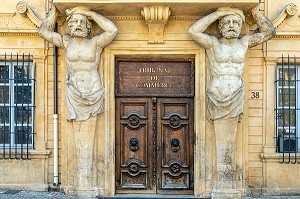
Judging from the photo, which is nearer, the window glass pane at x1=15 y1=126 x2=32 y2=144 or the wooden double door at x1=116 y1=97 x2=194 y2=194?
the wooden double door at x1=116 y1=97 x2=194 y2=194

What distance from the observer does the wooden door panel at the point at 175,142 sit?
11.0 metres

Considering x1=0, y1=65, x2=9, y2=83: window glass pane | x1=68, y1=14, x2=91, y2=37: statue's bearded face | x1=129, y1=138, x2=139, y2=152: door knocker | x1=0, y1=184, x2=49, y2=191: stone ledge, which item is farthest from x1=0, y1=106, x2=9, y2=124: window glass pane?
x1=129, y1=138, x2=139, y2=152: door knocker

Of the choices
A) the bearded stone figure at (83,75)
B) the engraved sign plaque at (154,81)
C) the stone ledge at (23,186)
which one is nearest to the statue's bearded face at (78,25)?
the bearded stone figure at (83,75)

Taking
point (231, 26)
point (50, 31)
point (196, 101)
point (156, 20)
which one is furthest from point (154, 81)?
point (50, 31)

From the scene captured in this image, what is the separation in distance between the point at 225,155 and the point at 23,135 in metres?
4.42

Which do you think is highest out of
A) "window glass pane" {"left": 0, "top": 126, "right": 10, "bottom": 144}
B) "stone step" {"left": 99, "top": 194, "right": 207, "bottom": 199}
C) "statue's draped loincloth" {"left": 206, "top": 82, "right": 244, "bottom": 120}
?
"statue's draped loincloth" {"left": 206, "top": 82, "right": 244, "bottom": 120}

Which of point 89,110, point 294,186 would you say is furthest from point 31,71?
point 294,186

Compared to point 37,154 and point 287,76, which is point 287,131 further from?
point 37,154

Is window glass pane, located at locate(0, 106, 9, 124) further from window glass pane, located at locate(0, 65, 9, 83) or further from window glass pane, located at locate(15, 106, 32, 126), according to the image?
window glass pane, located at locate(0, 65, 9, 83)

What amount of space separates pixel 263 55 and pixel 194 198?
3402 millimetres

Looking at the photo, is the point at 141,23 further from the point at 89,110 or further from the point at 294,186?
the point at 294,186

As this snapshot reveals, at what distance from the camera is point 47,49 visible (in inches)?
439

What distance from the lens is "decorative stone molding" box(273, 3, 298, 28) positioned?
10.8m

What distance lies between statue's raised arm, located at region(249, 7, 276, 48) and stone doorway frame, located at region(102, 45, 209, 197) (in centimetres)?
109
